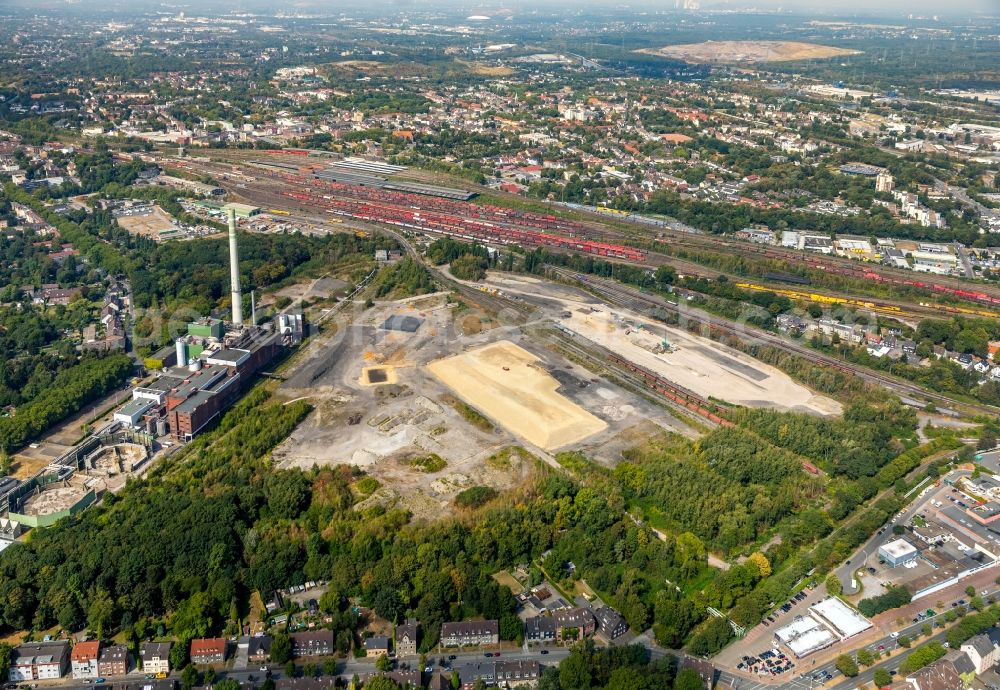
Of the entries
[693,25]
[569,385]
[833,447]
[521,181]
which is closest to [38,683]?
[569,385]

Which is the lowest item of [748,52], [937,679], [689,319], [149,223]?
[937,679]

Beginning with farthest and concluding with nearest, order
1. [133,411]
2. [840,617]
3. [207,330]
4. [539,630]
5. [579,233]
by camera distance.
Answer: [579,233] < [207,330] < [133,411] < [840,617] < [539,630]

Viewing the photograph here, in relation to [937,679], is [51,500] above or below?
below

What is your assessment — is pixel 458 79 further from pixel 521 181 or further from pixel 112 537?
pixel 112 537

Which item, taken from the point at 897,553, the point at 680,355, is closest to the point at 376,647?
Answer: the point at 897,553

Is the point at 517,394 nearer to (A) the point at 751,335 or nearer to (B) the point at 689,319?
(B) the point at 689,319

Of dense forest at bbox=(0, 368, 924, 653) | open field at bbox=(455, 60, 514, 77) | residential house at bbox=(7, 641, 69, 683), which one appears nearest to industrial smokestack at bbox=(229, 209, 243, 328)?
dense forest at bbox=(0, 368, 924, 653)
